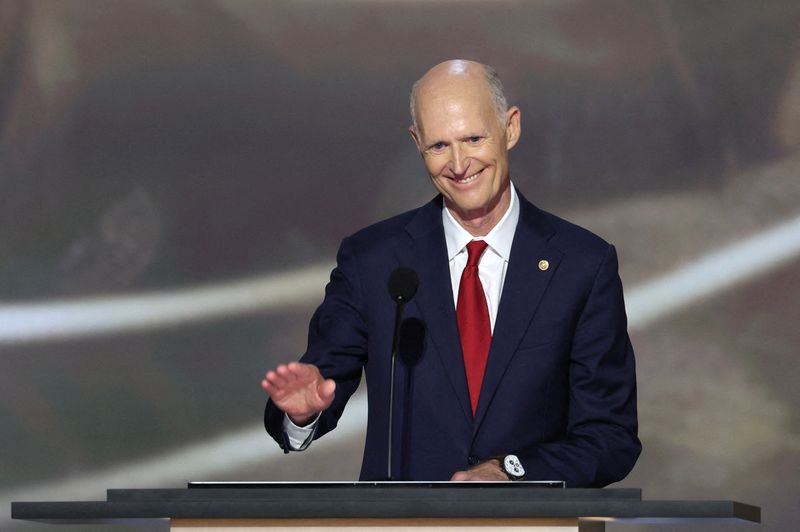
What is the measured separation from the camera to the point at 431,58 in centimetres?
504

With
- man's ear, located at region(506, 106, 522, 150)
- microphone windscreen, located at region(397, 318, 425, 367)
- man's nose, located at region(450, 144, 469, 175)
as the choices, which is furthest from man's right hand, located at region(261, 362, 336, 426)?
man's ear, located at region(506, 106, 522, 150)

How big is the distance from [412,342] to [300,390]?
42 cm

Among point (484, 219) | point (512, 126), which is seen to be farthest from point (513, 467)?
point (512, 126)

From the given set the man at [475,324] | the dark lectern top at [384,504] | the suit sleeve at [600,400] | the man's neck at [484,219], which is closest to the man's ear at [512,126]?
the man at [475,324]

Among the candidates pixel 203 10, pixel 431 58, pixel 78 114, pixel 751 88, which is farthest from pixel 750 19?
pixel 78 114

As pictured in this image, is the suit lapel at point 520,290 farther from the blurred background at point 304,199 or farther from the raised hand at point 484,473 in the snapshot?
the blurred background at point 304,199

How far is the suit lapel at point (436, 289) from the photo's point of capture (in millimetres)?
2914

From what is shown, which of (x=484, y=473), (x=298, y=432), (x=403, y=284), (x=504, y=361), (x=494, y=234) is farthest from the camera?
(x=494, y=234)

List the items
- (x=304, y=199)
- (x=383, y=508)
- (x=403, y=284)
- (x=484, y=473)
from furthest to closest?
(x=304, y=199)
(x=403, y=284)
(x=484, y=473)
(x=383, y=508)

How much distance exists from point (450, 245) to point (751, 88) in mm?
2149

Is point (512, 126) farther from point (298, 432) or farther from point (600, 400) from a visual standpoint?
point (298, 432)

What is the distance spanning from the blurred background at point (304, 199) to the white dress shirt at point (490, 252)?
6.00ft

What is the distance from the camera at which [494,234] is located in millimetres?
3111

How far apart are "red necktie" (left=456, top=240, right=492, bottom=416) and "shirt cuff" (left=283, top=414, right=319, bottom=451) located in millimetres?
351
